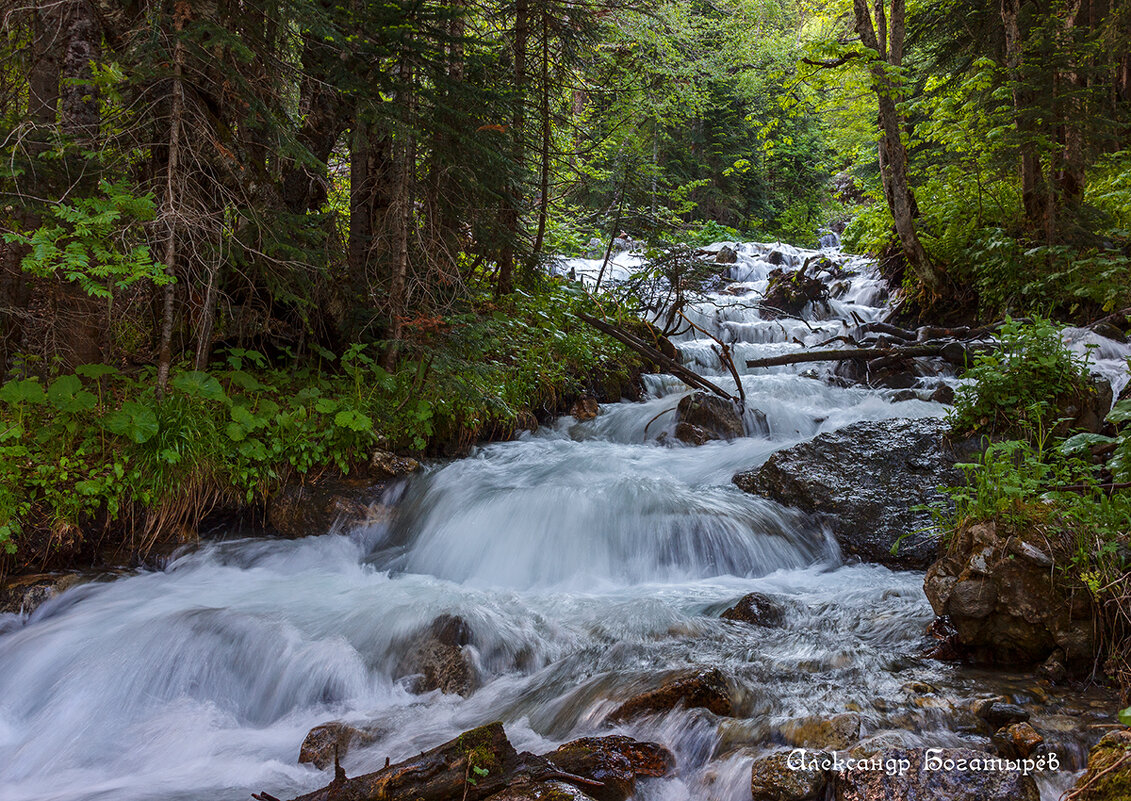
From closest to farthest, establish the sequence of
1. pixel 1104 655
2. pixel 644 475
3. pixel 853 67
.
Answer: pixel 1104 655
pixel 644 475
pixel 853 67

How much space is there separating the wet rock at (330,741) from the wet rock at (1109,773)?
2.89 meters

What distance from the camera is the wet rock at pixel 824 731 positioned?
2.75 meters

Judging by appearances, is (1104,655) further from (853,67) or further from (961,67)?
(961,67)

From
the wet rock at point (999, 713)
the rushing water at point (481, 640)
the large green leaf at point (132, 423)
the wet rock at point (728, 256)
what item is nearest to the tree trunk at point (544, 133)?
the rushing water at point (481, 640)

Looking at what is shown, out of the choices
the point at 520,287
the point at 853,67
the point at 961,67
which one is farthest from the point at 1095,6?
the point at 520,287

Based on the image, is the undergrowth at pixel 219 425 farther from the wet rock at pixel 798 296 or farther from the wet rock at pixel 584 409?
the wet rock at pixel 798 296

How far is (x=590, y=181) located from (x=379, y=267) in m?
5.44

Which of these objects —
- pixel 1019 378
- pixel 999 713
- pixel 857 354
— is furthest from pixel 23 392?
pixel 857 354

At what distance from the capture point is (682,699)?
3121 millimetres

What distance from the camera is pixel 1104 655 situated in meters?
3.15

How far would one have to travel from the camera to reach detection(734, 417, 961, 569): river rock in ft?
17.0

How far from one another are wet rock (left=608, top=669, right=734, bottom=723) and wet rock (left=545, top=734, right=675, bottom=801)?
0.25 m

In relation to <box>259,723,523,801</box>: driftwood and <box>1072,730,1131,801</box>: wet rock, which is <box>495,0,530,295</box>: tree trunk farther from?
<box>1072,730,1131,801</box>: wet rock

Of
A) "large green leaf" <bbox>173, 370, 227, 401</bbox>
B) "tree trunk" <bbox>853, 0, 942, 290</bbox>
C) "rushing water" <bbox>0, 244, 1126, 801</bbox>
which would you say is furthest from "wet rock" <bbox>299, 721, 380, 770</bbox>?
"tree trunk" <bbox>853, 0, 942, 290</bbox>
